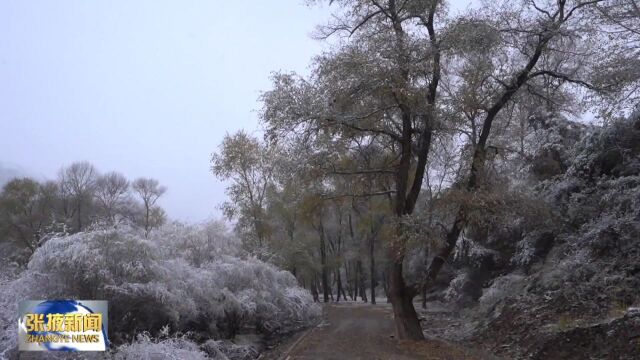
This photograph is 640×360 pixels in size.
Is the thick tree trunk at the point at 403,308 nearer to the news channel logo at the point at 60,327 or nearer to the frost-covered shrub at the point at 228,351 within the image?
the frost-covered shrub at the point at 228,351

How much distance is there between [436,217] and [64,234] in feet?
30.1

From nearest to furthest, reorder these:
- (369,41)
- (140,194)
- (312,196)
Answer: (369,41) < (312,196) < (140,194)

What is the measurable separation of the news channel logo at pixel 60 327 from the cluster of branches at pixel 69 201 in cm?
2801

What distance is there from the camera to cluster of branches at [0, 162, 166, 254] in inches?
1672

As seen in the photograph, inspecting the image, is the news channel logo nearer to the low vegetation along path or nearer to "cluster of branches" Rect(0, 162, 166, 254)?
the low vegetation along path

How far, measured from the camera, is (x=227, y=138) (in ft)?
121

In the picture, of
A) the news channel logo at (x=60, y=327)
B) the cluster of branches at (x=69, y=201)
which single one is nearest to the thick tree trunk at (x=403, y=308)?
the news channel logo at (x=60, y=327)

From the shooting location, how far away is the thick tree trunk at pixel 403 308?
15047mm

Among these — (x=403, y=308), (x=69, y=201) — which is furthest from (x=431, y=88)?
(x=69, y=201)

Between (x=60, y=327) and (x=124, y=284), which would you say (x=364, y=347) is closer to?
(x=124, y=284)

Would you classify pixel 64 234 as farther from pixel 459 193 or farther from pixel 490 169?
pixel 490 169

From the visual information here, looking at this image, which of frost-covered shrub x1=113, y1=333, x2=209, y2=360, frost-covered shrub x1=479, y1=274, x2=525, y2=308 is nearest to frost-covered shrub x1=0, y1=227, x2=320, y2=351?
frost-covered shrub x1=113, y1=333, x2=209, y2=360

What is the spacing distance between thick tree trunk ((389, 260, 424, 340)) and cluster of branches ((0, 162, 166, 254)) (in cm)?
2379

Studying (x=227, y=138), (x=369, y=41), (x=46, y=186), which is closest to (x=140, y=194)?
(x=46, y=186)
